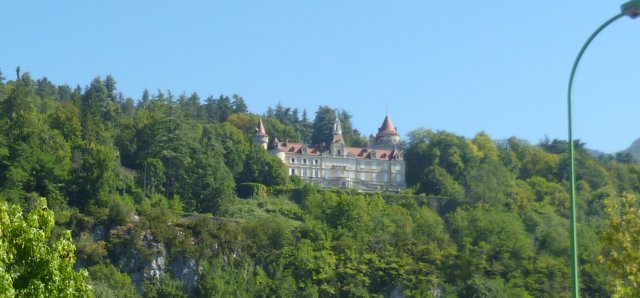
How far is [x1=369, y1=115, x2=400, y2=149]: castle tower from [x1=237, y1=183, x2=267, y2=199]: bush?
28.3m

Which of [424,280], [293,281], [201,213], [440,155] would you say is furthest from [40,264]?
[440,155]

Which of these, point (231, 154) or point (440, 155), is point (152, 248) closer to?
point (231, 154)

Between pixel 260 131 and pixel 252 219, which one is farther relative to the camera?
pixel 260 131

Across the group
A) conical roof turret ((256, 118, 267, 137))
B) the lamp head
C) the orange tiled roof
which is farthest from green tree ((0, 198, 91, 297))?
conical roof turret ((256, 118, 267, 137))

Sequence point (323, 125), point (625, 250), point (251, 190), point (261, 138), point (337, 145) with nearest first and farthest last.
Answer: point (625, 250) → point (251, 190) → point (261, 138) → point (337, 145) → point (323, 125)

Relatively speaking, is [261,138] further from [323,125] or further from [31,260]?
[31,260]

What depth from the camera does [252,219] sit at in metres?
76.8

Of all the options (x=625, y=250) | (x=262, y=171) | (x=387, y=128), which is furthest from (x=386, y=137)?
(x=625, y=250)

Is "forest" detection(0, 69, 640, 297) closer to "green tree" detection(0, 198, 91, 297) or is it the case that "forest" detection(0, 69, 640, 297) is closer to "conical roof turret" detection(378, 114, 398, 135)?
"conical roof turret" detection(378, 114, 398, 135)

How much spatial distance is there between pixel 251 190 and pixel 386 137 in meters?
30.6

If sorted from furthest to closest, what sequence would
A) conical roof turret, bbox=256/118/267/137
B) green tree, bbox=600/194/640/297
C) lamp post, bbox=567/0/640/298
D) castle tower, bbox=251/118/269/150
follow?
conical roof turret, bbox=256/118/267/137
castle tower, bbox=251/118/269/150
green tree, bbox=600/194/640/297
lamp post, bbox=567/0/640/298

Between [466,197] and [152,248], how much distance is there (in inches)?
1300

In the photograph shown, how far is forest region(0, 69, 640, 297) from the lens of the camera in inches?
2657

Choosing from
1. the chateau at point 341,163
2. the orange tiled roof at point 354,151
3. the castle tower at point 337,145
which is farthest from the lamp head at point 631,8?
the castle tower at point 337,145
